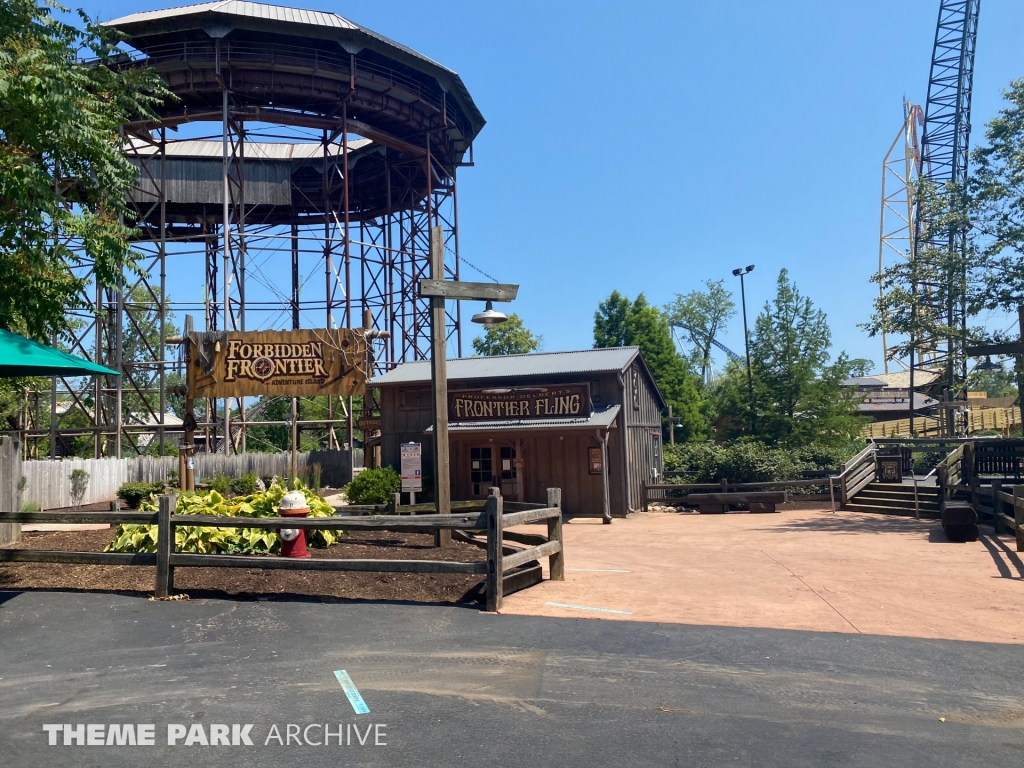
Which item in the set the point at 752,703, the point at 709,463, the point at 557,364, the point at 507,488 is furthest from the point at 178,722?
the point at 709,463

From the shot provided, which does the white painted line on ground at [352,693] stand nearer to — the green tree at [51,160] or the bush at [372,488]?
the green tree at [51,160]

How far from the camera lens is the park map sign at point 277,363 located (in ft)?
55.4

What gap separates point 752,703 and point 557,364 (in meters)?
19.4

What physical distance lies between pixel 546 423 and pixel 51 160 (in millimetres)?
13799

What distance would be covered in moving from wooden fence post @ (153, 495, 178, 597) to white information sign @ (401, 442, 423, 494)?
6046 mm

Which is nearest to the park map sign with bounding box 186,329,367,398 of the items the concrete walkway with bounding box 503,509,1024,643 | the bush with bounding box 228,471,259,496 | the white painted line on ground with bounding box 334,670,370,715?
the bush with bounding box 228,471,259,496

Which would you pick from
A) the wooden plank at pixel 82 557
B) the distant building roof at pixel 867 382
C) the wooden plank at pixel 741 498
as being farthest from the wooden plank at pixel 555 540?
the distant building roof at pixel 867 382

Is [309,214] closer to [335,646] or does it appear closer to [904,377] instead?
[335,646]

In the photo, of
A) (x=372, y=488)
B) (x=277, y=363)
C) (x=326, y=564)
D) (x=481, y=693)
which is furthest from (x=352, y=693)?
(x=372, y=488)

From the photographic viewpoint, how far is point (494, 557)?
818cm

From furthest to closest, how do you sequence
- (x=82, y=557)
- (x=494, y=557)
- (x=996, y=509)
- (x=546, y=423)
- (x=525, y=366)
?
(x=525, y=366)
(x=546, y=423)
(x=996, y=509)
(x=82, y=557)
(x=494, y=557)

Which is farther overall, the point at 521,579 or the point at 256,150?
the point at 256,150

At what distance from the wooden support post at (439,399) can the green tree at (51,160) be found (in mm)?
3984

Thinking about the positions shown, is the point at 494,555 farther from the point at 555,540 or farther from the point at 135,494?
the point at 135,494
